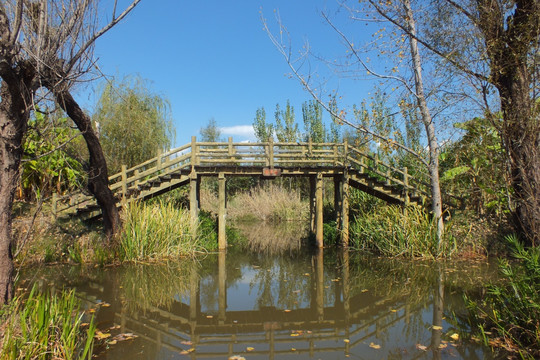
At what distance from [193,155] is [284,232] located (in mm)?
8488

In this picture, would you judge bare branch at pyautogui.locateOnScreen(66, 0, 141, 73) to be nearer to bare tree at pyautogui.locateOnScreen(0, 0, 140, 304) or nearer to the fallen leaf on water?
bare tree at pyautogui.locateOnScreen(0, 0, 140, 304)

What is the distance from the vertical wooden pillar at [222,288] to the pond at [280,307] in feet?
0.07

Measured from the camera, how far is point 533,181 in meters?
6.22

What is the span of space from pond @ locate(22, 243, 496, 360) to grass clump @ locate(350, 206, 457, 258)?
2.08 ft

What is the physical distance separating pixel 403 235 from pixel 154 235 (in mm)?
7538

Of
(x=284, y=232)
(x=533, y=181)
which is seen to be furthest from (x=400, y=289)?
(x=284, y=232)

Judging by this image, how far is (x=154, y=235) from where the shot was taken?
12.2 metres

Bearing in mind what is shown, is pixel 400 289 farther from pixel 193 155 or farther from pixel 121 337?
pixel 193 155

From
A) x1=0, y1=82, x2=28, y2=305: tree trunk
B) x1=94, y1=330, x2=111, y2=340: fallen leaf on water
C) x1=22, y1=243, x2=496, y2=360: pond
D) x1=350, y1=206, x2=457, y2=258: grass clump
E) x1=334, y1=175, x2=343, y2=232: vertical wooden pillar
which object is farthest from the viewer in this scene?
x1=334, y1=175, x2=343, y2=232: vertical wooden pillar

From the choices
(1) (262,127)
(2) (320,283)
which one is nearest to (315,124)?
(1) (262,127)

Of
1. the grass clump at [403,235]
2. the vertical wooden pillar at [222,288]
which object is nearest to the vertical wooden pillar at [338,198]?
the grass clump at [403,235]

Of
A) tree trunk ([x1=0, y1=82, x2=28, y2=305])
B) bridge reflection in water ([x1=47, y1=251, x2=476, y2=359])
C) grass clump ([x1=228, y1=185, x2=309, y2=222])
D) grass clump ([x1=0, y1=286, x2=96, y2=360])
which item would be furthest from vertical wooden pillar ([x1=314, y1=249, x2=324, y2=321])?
grass clump ([x1=228, y1=185, x2=309, y2=222])

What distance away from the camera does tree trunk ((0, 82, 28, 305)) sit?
214 inches

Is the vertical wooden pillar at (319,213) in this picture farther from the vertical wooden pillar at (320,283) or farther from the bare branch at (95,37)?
the bare branch at (95,37)
